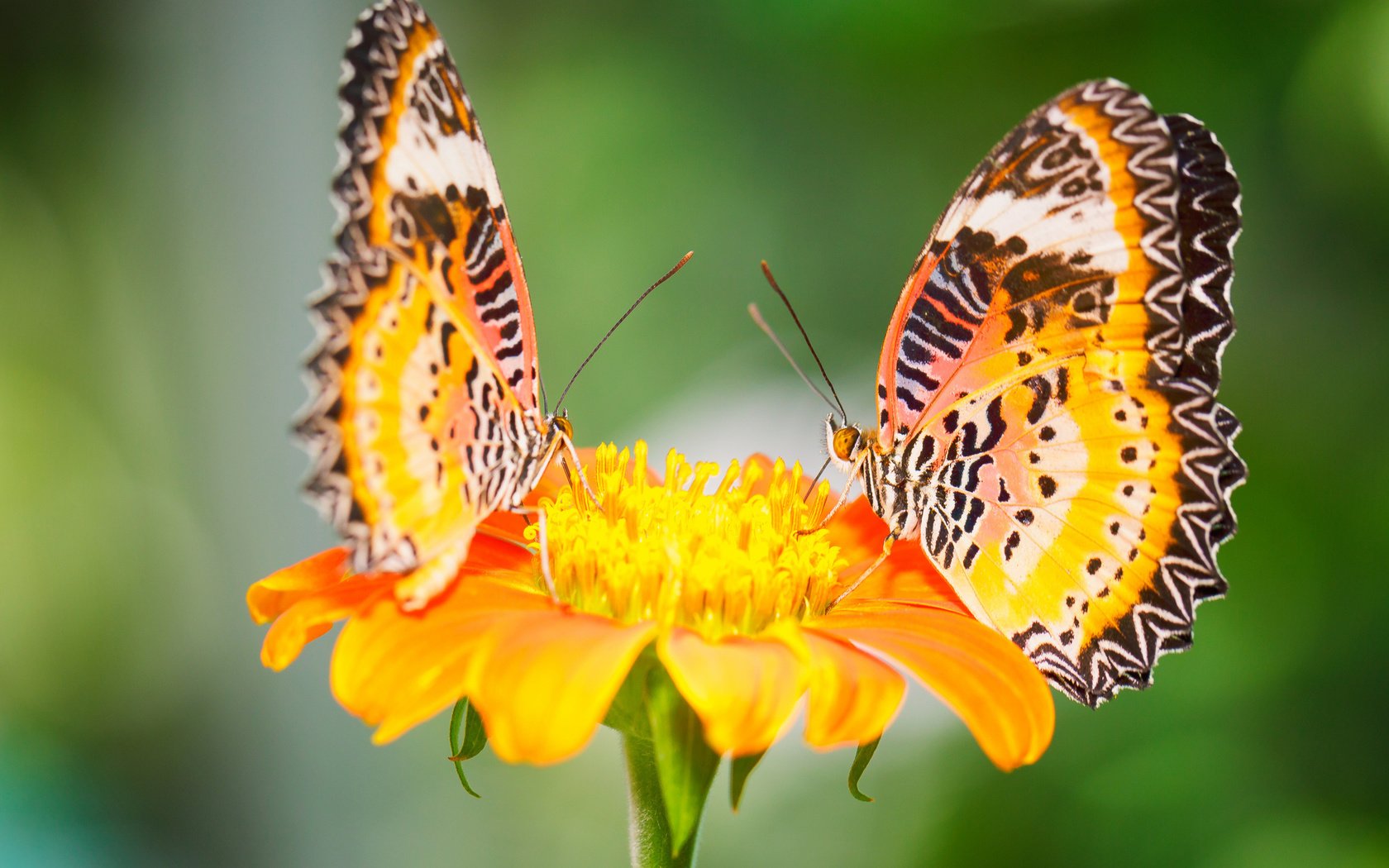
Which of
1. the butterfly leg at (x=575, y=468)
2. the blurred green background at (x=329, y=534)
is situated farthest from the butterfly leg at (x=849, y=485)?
the blurred green background at (x=329, y=534)

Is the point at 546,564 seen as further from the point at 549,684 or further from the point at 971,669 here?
the point at 971,669

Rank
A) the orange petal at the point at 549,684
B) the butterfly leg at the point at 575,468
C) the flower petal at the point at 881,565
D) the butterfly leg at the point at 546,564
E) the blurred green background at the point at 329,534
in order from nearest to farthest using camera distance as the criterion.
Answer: the orange petal at the point at 549,684, the butterfly leg at the point at 546,564, the butterfly leg at the point at 575,468, the flower petal at the point at 881,565, the blurred green background at the point at 329,534

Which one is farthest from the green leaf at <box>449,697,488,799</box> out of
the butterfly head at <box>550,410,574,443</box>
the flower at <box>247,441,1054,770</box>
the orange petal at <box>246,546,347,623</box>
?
the butterfly head at <box>550,410,574,443</box>

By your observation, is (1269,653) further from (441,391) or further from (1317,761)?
(441,391)

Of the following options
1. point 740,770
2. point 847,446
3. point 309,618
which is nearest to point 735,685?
point 740,770

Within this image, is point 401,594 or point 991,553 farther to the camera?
point 991,553

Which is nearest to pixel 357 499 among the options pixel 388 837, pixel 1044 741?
pixel 1044 741

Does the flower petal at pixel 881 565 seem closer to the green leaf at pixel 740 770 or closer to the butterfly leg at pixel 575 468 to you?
the butterfly leg at pixel 575 468
